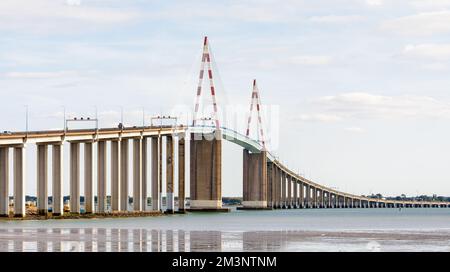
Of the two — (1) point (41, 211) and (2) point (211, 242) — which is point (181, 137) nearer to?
(1) point (41, 211)

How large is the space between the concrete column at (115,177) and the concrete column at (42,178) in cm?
A: 1910

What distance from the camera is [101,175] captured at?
484 feet

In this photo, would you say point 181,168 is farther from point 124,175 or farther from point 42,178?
point 42,178

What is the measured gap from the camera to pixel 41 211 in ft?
430

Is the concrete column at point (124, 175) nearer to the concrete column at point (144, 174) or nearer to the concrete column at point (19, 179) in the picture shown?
the concrete column at point (144, 174)

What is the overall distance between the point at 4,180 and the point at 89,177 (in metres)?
20.8

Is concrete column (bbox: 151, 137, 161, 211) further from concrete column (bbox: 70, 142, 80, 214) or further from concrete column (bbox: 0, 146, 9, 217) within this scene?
concrete column (bbox: 0, 146, 9, 217)

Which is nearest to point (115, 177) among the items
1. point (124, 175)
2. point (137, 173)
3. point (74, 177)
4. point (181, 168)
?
point (124, 175)

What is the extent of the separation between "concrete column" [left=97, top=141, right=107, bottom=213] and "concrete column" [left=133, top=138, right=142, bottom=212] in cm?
1096

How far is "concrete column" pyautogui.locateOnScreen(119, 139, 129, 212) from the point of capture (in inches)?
6112
